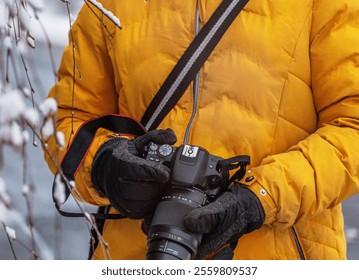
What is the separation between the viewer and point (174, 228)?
1.23m

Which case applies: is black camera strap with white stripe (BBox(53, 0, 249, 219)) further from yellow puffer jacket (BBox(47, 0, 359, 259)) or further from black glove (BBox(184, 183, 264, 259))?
black glove (BBox(184, 183, 264, 259))

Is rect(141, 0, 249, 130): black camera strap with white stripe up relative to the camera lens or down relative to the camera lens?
up

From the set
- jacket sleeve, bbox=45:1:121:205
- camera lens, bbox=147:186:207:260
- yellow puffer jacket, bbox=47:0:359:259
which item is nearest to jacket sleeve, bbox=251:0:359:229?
yellow puffer jacket, bbox=47:0:359:259

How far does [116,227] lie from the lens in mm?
1457

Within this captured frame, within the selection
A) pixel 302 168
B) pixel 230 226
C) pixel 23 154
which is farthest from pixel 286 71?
pixel 23 154

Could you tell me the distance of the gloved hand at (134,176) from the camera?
4.17 feet

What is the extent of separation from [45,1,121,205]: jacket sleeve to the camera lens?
25cm

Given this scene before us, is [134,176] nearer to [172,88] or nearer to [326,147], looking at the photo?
[172,88]

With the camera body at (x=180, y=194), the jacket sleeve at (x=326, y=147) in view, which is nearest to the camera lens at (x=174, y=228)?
the camera body at (x=180, y=194)

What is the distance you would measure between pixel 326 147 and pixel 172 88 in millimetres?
300

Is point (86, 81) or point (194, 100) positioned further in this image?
point (86, 81)

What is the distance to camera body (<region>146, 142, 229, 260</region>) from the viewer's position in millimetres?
1223

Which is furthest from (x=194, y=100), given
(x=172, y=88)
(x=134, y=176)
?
(x=134, y=176)
